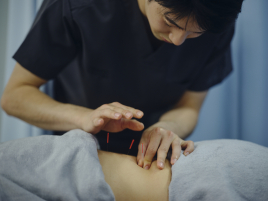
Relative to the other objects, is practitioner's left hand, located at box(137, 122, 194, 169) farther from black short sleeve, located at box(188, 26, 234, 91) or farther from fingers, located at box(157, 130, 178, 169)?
black short sleeve, located at box(188, 26, 234, 91)

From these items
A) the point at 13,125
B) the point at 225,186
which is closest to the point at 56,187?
the point at 225,186

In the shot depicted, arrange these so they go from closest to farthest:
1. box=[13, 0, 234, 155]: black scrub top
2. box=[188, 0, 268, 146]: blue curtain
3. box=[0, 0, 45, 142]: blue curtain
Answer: box=[13, 0, 234, 155]: black scrub top → box=[0, 0, 45, 142]: blue curtain → box=[188, 0, 268, 146]: blue curtain

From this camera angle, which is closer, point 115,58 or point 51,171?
point 51,171

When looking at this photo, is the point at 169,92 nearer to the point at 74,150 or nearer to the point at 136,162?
the point at 136,162

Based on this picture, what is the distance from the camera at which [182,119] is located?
1.02 m

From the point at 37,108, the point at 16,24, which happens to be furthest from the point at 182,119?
the point at 16,24

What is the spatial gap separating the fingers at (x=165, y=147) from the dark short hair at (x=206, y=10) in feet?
1.17

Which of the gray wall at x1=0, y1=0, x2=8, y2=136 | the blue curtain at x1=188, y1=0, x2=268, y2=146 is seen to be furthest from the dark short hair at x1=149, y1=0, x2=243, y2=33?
the gray wall at x1=0, y1=0, x2=8, y2=136

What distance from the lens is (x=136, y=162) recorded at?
0.69 meters

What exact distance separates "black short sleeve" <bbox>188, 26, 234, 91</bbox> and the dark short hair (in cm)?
45

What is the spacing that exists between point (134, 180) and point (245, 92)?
118cm

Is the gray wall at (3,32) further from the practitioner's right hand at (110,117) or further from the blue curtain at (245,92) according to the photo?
the blue curtain at (245,92)

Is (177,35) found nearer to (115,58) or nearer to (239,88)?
(115,58)

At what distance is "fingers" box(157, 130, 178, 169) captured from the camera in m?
0.64
